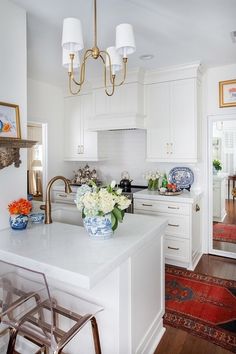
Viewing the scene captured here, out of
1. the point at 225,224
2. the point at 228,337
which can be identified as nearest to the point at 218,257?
the point at 225,224

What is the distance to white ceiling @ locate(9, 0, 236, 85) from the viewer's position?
79.7 inches

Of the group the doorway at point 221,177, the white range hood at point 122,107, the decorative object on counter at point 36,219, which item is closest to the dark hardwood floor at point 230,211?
the doorway at point 221,177

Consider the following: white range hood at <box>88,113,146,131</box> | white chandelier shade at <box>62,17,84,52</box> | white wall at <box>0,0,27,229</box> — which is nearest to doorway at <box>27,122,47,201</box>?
white range hood at <box>88,113,146,131</box>

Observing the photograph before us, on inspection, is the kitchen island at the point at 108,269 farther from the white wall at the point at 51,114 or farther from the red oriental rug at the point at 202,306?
the white wall at the point at 51,114

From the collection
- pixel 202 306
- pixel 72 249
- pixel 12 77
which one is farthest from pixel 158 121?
pixel 72 249

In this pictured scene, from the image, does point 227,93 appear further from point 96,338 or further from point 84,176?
point 96,338

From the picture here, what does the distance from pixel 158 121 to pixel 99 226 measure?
7.94 ft

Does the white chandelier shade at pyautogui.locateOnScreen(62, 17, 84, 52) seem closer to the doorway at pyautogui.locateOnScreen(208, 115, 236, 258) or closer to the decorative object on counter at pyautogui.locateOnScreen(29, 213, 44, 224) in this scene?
the decorative object on counter at pyautogui.locateOnScreen(29, 213, 44, 224)

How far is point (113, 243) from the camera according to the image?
62.9 inches

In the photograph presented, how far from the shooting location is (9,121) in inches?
78.7

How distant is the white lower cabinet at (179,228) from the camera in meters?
3.26

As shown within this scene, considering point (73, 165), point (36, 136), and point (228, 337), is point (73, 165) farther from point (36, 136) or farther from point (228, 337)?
point (228, 337)

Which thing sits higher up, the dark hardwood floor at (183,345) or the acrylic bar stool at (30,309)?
the acrylic bar stool at (30,309)

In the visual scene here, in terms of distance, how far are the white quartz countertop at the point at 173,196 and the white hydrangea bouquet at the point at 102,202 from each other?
1.76 meters
